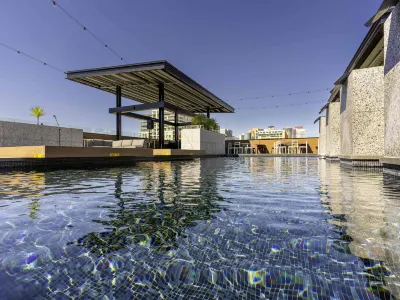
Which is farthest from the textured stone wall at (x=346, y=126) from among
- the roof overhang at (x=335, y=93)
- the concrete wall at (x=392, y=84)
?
the concrete wall at (x=392, y=84)

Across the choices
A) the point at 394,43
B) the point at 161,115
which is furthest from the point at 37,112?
the point at 394,43

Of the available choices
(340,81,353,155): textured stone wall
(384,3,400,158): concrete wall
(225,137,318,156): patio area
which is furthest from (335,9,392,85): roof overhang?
(225,137,318,156): patio area

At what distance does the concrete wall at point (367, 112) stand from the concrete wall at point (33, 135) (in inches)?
580

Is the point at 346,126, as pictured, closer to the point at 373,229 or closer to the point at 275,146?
the point at 373,229

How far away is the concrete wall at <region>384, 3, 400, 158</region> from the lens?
4227mm

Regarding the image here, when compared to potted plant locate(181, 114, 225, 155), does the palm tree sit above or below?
above

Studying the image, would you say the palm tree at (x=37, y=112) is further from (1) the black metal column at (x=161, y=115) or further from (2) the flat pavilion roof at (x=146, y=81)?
(1) the black metal column at (x=161, y=115)

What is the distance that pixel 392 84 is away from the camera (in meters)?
4.46

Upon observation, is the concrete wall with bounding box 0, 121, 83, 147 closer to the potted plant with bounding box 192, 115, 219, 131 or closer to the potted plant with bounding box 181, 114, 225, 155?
the potted plant with bounding box 181, 114, 225, 155

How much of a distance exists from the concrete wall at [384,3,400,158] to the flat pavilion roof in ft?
29.0

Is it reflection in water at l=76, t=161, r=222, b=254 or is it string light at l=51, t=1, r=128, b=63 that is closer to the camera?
reflection in water at l=76, t=161, r=222, b=254

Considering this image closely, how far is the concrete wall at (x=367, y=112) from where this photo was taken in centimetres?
632

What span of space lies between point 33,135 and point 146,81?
691cm

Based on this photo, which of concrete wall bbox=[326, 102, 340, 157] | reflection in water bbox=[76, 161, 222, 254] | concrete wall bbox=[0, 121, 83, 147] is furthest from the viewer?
concrete wall bbox=[0, 121, 83, 147]
